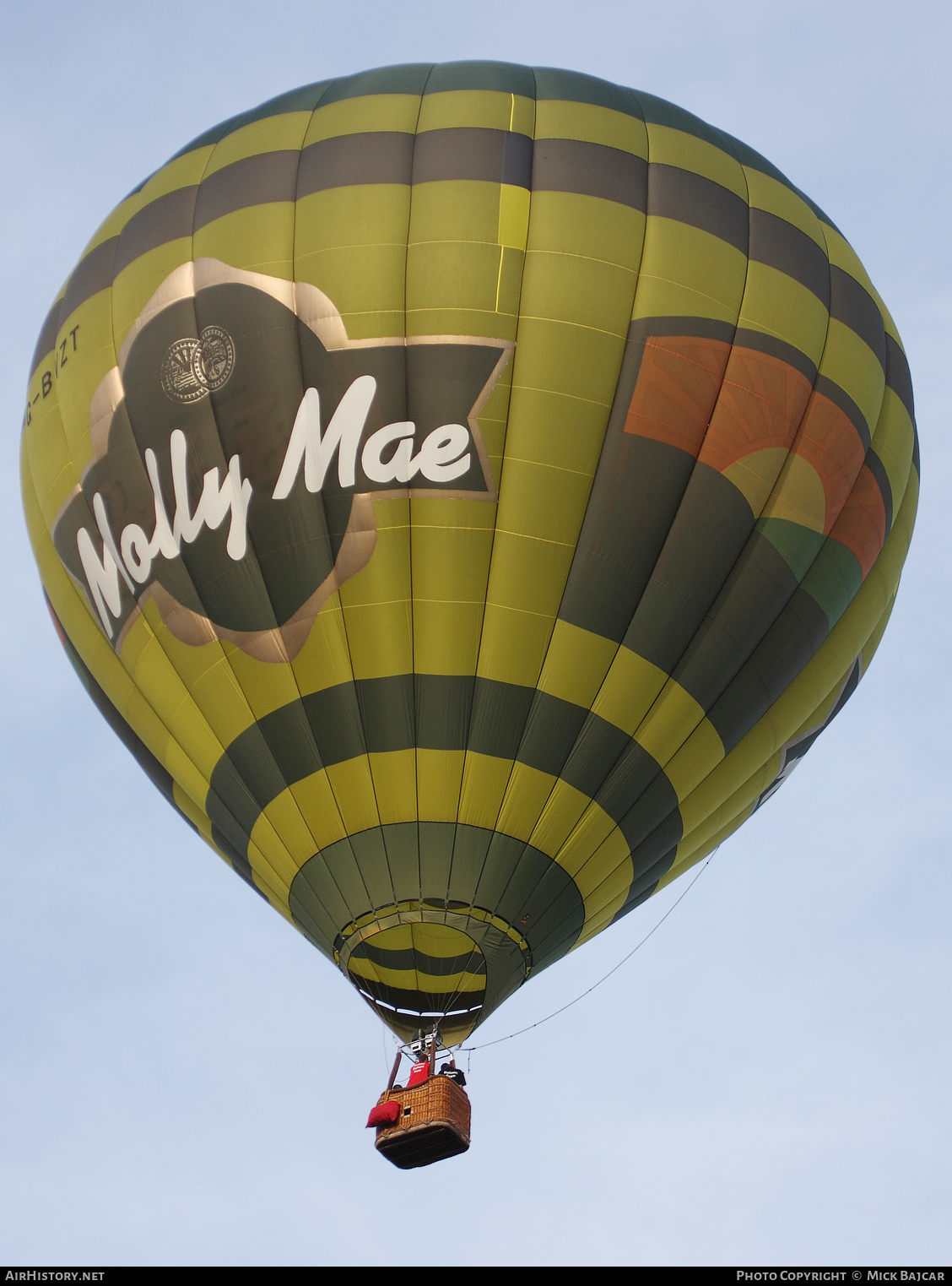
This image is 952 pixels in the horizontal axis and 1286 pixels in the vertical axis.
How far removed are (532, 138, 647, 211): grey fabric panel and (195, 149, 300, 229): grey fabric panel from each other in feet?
5.40

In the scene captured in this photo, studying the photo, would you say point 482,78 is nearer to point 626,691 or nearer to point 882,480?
point 882,480

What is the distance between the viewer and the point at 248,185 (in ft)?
37.6

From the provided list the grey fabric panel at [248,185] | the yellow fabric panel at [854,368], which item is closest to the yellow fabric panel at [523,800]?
the yellow fabric panel at [854,368]

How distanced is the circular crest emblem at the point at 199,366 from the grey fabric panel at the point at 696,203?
294 centimetres

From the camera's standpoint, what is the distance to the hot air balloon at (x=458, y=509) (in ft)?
34.7

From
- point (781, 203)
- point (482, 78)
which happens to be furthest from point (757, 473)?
point (482, 78)

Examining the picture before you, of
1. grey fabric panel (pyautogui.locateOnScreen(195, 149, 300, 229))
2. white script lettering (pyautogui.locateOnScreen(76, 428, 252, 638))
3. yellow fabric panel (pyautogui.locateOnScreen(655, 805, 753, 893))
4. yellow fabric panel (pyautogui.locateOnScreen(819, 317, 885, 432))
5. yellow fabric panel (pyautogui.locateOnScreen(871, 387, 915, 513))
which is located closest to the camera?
white script lettering (pyautogui.locateOnScreen(76, 428, 252, 638))

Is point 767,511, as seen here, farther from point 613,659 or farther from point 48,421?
point 48,421

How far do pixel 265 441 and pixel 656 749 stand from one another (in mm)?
3155

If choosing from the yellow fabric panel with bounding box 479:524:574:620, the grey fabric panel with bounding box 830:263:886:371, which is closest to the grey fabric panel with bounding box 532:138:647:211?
the grey fabric panel with bounding box 830:263:886:371

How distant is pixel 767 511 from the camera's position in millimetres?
11102

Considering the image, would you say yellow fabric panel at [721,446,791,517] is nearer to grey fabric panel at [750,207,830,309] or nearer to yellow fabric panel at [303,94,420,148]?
grey fabric panel at [750,207,830,309]

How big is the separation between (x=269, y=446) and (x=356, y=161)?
2.13m

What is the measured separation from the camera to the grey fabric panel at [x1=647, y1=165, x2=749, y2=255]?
11.3 m
